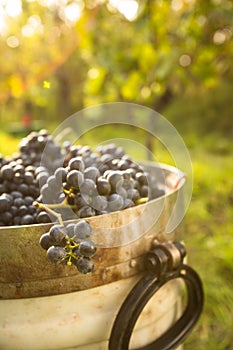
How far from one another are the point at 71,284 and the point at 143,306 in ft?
0.68

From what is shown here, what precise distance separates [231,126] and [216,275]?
5.97 m

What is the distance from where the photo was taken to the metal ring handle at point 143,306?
1211mm

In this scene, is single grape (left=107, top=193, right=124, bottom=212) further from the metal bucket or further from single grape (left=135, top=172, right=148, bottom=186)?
single grape (left=135, top=172, right=148, bottom=186)

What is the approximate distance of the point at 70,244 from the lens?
3.48 ft

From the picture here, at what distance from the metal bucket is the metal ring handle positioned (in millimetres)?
39

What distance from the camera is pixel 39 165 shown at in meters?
1.55

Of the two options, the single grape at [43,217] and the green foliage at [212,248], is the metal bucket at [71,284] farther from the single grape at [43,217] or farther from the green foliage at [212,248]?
the green foliage at [212,248]

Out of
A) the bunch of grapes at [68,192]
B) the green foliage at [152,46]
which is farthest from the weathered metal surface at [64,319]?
the green foliage at [152,46]

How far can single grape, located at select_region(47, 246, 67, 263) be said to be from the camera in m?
1.03

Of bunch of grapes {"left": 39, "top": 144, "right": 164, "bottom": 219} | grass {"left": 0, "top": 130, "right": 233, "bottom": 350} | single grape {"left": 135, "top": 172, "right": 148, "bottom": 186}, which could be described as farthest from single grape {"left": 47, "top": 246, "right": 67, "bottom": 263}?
grass {"left": 0, "top": 130, "right": 233, "bottom": 350}

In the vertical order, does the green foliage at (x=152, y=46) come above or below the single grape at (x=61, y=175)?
above

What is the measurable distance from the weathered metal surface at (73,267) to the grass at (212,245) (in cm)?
27

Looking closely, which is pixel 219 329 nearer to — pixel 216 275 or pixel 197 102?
pixel 216 275

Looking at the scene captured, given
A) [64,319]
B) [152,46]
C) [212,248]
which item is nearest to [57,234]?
[64,319]
